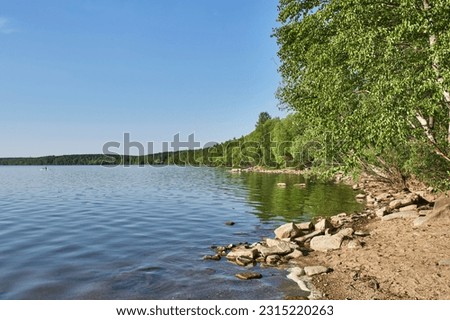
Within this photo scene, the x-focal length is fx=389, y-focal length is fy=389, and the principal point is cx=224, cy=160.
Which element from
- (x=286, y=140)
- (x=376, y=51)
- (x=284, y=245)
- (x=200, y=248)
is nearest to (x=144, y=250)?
(x=200, y=248)

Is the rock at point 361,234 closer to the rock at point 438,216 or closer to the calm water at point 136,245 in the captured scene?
the rock at point 438,216

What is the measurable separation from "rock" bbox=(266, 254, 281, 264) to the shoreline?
4 cm

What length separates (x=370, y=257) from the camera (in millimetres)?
15352

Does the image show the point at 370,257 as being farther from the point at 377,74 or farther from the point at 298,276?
the point at 377,74

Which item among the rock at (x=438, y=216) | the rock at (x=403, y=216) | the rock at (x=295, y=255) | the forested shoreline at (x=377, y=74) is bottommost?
the rock at (x=295, y=255)

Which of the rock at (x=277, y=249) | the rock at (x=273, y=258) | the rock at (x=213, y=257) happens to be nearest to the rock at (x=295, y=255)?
the rock at (x=277, y=249)

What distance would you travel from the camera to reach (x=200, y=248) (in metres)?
19.7

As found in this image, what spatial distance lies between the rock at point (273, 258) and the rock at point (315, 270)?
1781 mm

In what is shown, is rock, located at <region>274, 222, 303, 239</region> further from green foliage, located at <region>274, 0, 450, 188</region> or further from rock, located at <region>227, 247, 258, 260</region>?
green foliage, located at <region>274, 0, 450, 188</region>

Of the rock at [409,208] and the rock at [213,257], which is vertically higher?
the rock at [409,208]

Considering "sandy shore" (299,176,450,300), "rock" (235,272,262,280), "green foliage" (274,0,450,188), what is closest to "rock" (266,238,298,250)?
"sandy shore" (299,176,450,300)

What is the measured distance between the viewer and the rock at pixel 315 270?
47.4 feet

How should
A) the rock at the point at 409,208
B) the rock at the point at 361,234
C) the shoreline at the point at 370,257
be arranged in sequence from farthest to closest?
the rock at the point at 409,208 < the rock at the point at 361,234 < the shoreline at the point at 370,257
